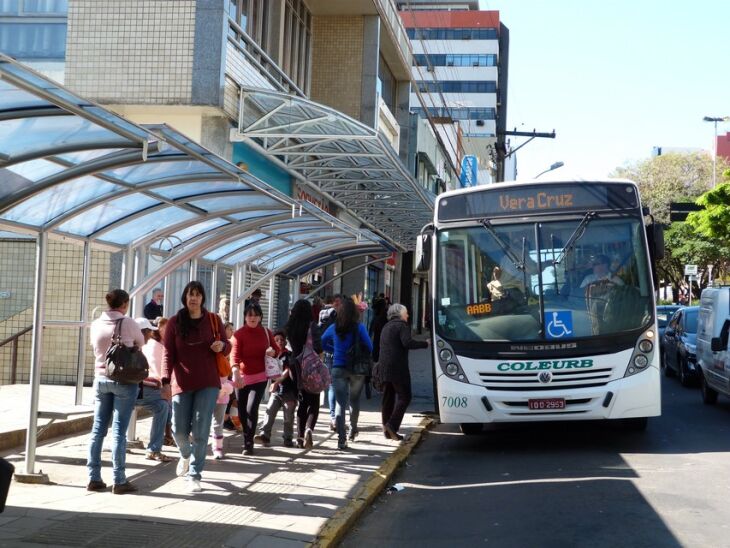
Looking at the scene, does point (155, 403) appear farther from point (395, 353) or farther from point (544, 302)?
point (544, 302)

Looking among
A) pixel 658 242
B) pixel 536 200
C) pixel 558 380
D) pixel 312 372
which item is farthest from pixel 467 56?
pixel 312 372

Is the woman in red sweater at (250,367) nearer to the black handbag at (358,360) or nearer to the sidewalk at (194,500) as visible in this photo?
the sidewalk at (194,500)

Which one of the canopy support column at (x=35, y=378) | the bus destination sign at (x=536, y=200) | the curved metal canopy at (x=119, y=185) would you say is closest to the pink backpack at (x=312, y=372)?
the curved metal canopy at (x=119, y=185)

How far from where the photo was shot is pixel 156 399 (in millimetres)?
9625

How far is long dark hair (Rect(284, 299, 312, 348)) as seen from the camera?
36.8 ft

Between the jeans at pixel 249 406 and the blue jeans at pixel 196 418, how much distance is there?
7.50 feet

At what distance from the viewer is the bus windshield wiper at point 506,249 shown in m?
11.9

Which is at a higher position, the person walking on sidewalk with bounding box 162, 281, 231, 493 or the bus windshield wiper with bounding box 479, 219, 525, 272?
the bus windshield wiper with bounding box 479, 219, 525, 272

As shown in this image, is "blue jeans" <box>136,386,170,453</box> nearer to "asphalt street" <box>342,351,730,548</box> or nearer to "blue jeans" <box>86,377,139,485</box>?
"blue jeans" <box>86,377,139,485</box>

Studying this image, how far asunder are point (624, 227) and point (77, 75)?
10.2m

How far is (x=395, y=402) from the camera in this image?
1240 cm

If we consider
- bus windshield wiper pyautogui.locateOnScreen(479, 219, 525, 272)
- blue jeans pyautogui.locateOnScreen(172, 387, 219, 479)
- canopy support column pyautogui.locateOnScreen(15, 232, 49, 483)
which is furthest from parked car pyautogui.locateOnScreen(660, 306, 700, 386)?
canopy support column pyautogui.locateOnScreen(15, 232, 49, 483)

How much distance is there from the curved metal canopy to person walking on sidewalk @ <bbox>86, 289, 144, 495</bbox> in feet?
3.44

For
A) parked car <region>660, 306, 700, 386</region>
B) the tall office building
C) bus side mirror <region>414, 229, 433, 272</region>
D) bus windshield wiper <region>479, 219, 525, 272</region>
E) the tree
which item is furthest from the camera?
the tall office building
